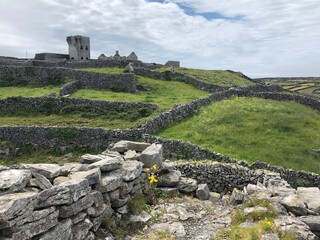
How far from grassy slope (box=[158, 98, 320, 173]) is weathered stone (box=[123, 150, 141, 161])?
392 inches

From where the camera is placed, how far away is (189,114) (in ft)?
102

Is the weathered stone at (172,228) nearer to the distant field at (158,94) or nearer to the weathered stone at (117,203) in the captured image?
the weathered stone at (117,203)

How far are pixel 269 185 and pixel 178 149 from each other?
404 inches

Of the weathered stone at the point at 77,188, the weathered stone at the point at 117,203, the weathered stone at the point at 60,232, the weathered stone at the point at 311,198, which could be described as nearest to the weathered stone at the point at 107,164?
the weathered stone at the point at 117,203

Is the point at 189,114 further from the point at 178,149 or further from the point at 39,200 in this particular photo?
the point at 39,200

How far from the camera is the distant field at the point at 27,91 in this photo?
134ft

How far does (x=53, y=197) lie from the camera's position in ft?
26.0

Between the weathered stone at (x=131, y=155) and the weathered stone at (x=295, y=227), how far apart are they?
5.87m

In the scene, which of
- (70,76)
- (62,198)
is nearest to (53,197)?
(62,198)

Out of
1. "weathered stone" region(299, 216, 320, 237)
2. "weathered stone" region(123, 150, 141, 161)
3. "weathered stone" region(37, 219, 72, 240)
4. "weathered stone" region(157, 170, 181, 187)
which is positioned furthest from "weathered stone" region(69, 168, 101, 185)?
"weathered stone" region(299, 216, 320, 237)

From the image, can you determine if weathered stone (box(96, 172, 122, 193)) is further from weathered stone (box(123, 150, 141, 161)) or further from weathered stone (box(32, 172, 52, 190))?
weathered stone (box(123, 150, 141, 161))

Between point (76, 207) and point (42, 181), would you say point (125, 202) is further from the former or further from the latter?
point (42, 181)

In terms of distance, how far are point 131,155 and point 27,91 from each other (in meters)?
34.4

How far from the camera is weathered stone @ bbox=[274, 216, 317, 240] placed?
9047mm
